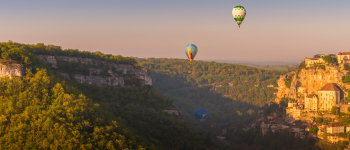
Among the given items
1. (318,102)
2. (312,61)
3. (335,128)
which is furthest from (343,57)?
(335,128)

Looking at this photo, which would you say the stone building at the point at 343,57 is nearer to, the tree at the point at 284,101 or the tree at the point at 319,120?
the tree at the point at 319,120

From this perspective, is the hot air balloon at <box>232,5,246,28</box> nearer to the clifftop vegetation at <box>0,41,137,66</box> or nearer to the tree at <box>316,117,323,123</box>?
the tree at <box>316,117,323,123</box>

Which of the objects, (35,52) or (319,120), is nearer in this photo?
(35,52)

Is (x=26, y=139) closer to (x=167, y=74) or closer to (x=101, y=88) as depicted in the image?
(x=101, y=88)

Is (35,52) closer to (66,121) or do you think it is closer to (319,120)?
(66,121)

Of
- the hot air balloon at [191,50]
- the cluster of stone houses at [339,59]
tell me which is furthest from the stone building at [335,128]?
the hot air balloon at [191,50]
